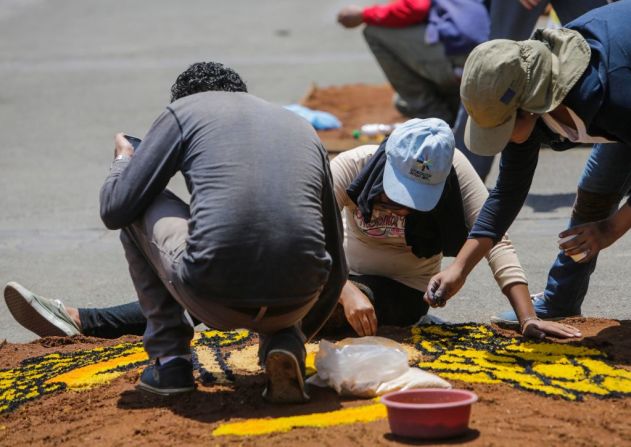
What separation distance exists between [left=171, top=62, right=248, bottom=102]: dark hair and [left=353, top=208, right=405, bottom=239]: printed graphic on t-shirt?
0.88 m

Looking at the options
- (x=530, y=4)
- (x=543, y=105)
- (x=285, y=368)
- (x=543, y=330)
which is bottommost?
(x=543, y=330)

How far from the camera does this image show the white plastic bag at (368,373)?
12.2ft

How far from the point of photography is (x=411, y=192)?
406cm

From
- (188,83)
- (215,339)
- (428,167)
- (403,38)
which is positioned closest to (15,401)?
(215,339)

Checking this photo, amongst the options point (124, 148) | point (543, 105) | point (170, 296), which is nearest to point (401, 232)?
point (543, 105)

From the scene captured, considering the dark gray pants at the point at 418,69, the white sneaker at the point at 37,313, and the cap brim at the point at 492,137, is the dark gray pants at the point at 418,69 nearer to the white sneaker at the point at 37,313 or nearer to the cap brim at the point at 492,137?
the white sneaker at the point at 37,313

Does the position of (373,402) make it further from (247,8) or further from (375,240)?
(247,8)

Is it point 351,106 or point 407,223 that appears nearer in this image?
point 407,223

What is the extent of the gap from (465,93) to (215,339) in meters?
1.55

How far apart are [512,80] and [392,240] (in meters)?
1.11

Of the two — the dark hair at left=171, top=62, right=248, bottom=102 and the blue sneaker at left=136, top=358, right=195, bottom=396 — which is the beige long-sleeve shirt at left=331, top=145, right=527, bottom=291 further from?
the blue sneaker at left=136, top=358, right=195, bottom=396

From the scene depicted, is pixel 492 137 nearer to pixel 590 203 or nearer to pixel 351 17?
pixel 590 203

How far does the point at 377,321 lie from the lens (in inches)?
179

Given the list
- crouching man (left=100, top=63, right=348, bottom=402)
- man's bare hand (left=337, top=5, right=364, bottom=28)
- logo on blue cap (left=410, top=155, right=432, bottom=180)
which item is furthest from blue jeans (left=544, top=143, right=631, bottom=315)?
man's bare hand (left=337, top=5, right=364, bottom=28)
